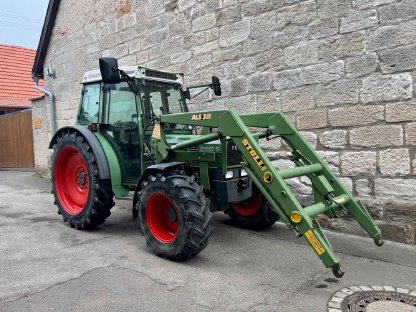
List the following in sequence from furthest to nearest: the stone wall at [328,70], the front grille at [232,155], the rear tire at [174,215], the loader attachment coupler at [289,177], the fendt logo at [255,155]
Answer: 1. the stone wall at [328,70]
2. the front grille at [232,155]
3. the rear tire at [174,215]
4. the fendt logo at [255,155]
5. the loader attachment coupler at [289,177]

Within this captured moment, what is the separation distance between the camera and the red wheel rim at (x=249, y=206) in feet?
16.5

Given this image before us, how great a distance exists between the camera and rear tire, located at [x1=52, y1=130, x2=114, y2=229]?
4.76 m

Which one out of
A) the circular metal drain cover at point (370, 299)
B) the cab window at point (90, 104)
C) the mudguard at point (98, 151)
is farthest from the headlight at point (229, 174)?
the cab window at point (90, 104)

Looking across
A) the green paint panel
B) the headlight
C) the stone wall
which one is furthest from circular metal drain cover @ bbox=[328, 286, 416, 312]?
the green paint panel

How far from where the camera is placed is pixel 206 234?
3.75m

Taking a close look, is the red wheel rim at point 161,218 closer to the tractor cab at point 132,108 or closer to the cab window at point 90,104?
the tractor cab at point 132,108

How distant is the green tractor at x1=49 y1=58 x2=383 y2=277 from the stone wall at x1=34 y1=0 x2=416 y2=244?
95cm

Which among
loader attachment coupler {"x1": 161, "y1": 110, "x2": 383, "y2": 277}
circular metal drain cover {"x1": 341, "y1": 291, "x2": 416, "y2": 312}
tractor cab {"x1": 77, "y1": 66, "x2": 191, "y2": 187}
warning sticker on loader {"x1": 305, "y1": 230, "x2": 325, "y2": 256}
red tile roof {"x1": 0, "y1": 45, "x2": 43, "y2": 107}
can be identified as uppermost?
red tile roof {"x1": 0, "y1": 45, "x2": 43, "y2": 107}

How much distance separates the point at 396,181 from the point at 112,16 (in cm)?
627

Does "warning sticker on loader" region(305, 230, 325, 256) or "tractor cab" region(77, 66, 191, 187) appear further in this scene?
"tractor cab" region(77, 66, 191, 187)

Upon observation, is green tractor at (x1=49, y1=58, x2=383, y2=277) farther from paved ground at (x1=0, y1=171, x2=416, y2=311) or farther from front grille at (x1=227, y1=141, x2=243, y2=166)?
paved ground at (x1=0, y1=171, x2=416, y2=311)

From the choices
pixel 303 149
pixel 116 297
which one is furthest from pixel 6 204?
pixel 303 149

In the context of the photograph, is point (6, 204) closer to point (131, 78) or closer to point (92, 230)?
point (92, 230)

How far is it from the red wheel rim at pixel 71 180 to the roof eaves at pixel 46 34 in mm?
5763
